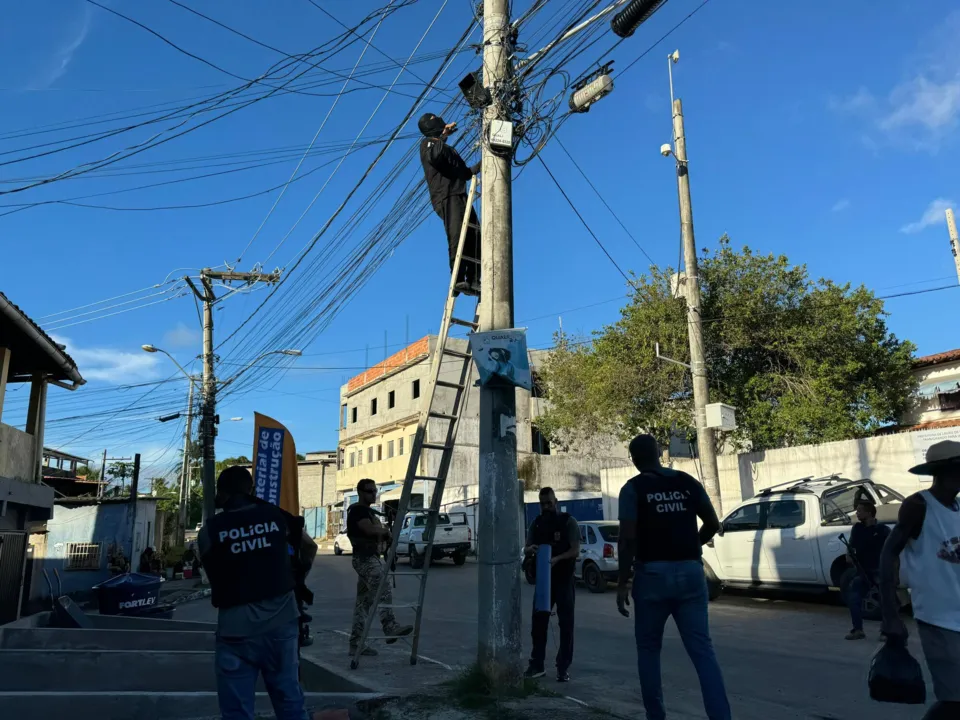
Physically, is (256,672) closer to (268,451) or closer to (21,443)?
(268,451)

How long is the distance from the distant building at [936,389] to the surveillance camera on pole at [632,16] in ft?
70.2

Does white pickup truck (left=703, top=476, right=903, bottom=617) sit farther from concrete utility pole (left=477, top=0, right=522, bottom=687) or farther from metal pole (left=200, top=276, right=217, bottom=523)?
metal pole (left=200, top=276, right=217, bottom=523)

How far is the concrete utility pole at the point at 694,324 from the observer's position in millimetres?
15711

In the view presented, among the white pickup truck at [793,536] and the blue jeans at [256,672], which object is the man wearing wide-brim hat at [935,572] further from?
the white pickup truck at [793,536]

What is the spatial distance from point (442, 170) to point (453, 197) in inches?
10.9

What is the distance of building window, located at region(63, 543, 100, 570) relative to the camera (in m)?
24.4

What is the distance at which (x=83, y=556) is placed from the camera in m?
24.5

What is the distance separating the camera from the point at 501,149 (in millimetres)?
6234

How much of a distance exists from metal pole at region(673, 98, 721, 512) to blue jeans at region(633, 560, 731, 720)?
473 inches

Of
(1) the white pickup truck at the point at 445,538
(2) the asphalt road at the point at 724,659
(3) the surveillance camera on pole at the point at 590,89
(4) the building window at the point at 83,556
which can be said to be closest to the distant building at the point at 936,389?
(2) the asphalt road at the point at 724,659

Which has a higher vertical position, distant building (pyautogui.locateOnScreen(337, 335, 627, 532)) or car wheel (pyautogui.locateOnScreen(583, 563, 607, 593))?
distant building (pyautogui.locateOnScreen(337, 335, 627, 532))

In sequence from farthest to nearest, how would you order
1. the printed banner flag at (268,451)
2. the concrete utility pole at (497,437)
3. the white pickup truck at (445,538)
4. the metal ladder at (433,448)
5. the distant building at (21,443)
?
the white pickup truck at (445,538), the distant building at (21,443), the printed banner flag at (268,451), the metal ladder at (433,448), the concrete utility pole at (497,437)

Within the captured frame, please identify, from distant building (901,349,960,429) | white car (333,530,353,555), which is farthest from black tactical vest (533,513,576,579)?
white car (333,530,353,555)

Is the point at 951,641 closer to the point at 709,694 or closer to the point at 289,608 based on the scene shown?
the point at 709,694
